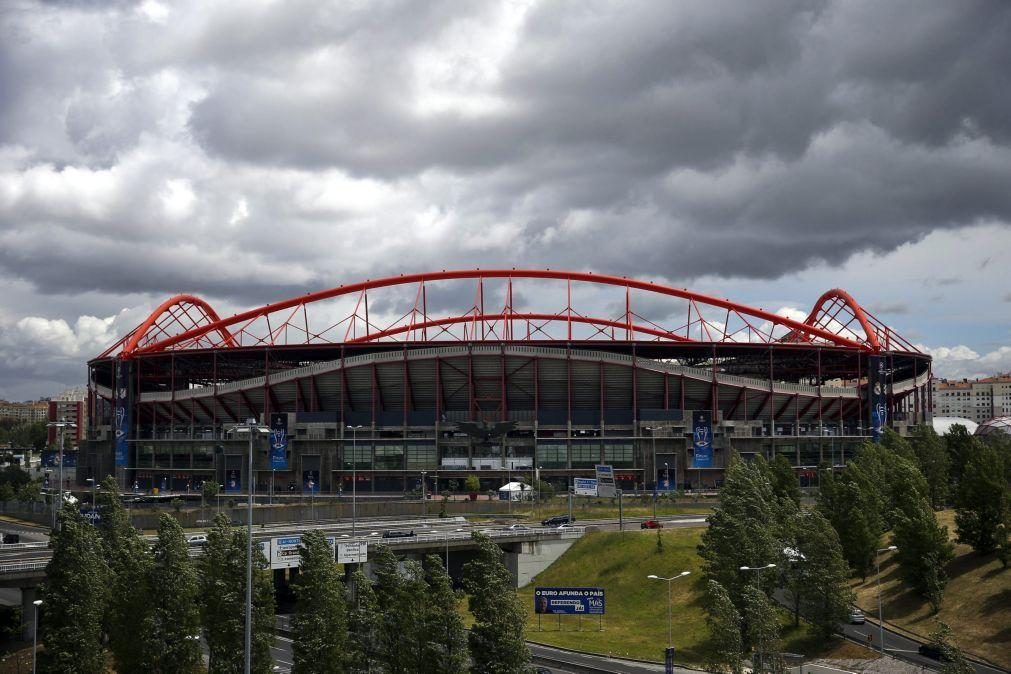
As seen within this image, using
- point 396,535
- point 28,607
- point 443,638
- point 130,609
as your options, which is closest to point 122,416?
point 396,535

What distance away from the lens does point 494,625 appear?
4922cm

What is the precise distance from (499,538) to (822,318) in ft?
357

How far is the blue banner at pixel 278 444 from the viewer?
139 metres

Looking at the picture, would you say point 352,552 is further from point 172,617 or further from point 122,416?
point 122,416

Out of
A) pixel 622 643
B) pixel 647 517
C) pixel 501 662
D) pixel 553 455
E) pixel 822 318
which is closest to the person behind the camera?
pixel 501 662

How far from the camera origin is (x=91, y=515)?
76.4m

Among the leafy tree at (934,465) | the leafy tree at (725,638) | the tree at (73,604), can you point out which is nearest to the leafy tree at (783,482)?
the leafy tree at (934,465)

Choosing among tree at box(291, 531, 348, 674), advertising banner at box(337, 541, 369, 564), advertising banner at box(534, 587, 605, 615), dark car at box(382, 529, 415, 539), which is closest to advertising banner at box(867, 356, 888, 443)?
dark car at box(382, 529, 415, 539)

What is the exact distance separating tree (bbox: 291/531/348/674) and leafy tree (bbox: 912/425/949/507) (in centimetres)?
7024

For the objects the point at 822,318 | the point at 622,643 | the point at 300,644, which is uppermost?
the point at 822,318

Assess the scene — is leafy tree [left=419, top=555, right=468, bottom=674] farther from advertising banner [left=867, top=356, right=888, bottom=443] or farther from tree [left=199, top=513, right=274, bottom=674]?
advertising banner [left=867, top=356, right=888, bottom=443]

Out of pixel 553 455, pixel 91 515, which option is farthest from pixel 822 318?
pixel 91 515

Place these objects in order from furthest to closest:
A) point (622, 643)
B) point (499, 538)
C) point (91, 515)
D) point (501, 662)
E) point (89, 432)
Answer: point (89, 432) → point (499, 538) → point (91, 515) → point (622, 643) → point (501, 662)

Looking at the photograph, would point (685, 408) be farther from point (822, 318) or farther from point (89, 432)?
point (89, 432)
